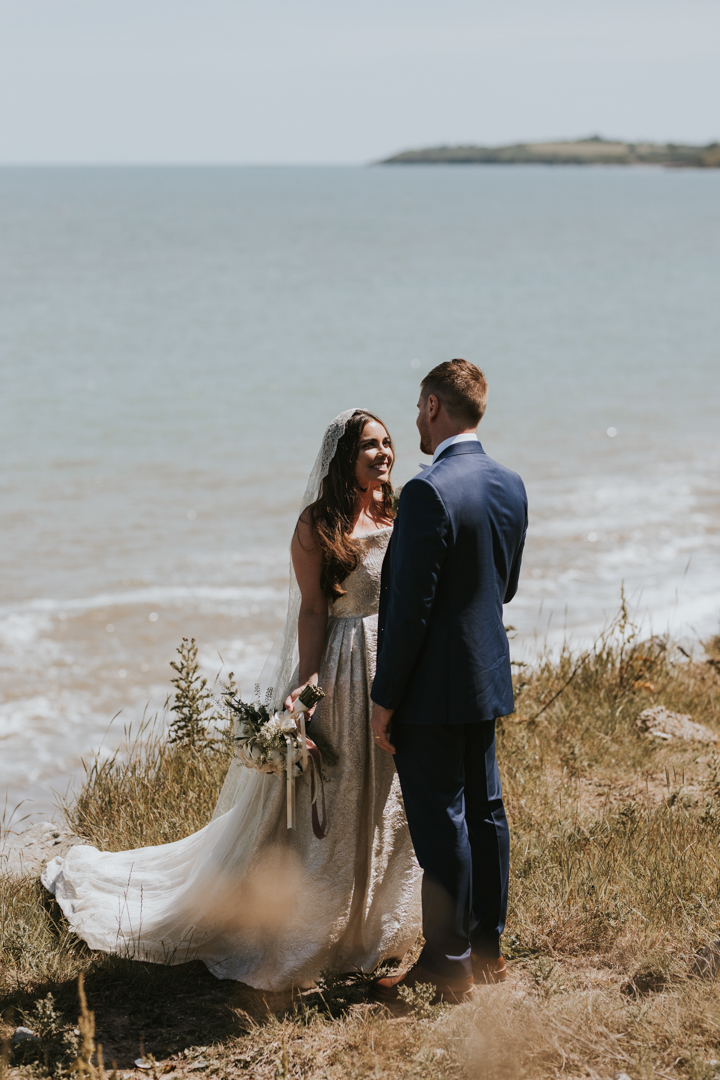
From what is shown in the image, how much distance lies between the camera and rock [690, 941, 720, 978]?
348 cm

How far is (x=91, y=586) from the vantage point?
11164 millimetres

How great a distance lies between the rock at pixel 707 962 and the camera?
3.48 metres

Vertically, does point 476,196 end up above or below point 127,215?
above

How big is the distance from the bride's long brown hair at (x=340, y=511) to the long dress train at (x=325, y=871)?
0.07 m

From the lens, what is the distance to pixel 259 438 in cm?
1803

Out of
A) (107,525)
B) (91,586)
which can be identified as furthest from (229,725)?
(107,525)

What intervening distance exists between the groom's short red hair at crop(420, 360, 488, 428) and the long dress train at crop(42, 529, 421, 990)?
636 mm

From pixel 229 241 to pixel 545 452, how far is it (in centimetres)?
4711

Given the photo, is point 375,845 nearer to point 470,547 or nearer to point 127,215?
point 470,547

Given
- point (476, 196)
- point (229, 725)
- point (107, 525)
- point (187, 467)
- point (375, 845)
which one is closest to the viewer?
point (375, 845)

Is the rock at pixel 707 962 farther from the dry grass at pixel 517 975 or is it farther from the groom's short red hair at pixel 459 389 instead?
the groom's short red hair at pixel 459 389

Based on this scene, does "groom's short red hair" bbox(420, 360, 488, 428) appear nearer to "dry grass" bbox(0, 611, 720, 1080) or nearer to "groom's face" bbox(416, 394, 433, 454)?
"groom's face" bbox(416, 394, 433, 454)

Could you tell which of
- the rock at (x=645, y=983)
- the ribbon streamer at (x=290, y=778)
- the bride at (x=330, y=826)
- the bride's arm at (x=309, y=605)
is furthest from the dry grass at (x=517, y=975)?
the bride's arm at (x=309, y=605)

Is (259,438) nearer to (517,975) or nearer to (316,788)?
(316,788)
